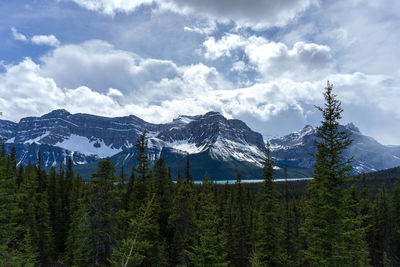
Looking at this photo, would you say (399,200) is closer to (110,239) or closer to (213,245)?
(213,245)

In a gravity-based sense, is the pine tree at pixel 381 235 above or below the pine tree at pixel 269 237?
below

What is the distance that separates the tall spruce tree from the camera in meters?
17.1

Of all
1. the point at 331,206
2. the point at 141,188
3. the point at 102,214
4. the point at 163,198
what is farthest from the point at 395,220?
the point at 102,214

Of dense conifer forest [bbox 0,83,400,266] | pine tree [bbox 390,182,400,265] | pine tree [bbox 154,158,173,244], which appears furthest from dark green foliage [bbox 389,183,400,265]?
pine tree [bbox 154,158,173,244]

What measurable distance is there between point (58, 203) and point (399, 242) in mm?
79286

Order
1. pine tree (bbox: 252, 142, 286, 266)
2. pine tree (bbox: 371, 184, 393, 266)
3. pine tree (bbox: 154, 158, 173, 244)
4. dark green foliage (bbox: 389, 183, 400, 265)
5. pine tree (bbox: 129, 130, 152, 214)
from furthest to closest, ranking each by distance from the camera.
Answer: dark green foliage (bbox: 389, 183, 400, 265) → pine tree (bbox: 371, 184, 393, 266) → pine tree (bbox: 154, 158, 173, 244) → pine tree (bbox: 129, 130, 152, 214) → pine tree (bbox: 252, 142, 286, 266)

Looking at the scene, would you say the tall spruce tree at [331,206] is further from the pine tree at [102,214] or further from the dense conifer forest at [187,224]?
the pine tree at [102,214]

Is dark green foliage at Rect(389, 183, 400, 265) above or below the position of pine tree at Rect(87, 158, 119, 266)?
below

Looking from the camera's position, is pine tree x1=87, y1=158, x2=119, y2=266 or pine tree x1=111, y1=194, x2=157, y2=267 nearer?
pine tree x1=111, y1=194, x2=157, y2=267

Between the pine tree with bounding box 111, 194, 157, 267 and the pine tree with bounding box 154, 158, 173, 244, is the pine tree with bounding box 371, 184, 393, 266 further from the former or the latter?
the pine tree with bounding box 111, 194, 157, 267

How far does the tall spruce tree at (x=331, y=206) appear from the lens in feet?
56.0

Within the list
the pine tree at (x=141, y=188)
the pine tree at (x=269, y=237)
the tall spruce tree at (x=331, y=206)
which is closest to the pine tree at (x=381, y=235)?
the pine tree at (x=269, y=237)

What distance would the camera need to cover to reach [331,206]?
17.7 metres

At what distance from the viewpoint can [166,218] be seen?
3838 centimetres
